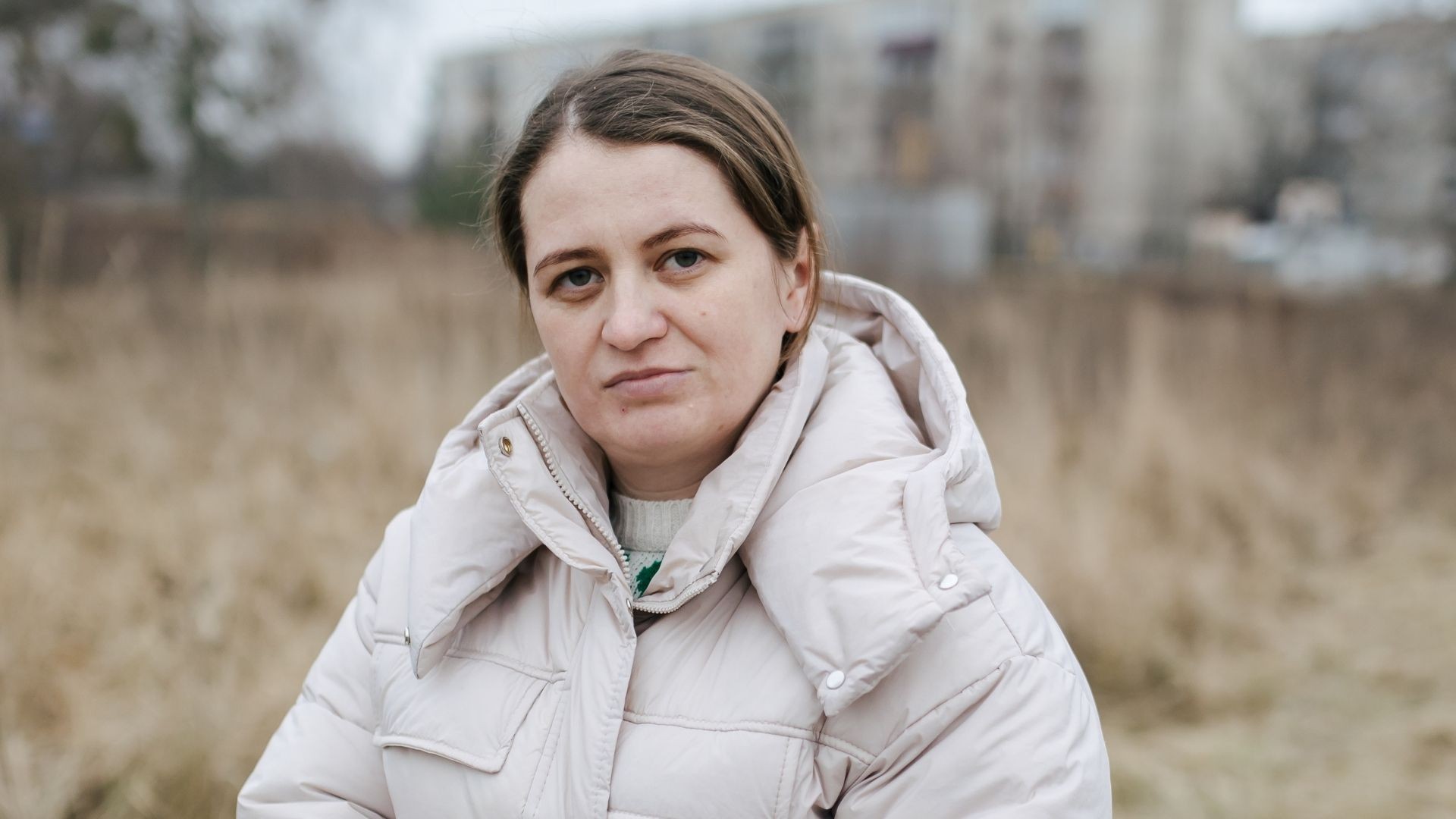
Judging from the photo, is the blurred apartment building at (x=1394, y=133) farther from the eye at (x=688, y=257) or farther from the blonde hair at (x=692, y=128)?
the eye at (x=688, y=257)

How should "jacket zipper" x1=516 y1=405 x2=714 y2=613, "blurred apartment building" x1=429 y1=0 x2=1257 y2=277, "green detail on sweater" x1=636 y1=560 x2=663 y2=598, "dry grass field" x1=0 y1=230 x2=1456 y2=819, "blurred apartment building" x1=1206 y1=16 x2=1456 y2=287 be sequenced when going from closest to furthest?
"jacket zipper" x1=516 y1=405 x2=714 y2=613, "green detail on sweater" x1=636 y1=560 x2=663 y2=598, "dry grass field" x1=0 y1=230 x2=1456 y2=819, "blurred apartment building" x1=1206 y1=16 x2=1456 y2=287, "blurred apartment building" x1=429 y1=0 x2=1257 y2=277

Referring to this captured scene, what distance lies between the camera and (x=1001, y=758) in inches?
41.8

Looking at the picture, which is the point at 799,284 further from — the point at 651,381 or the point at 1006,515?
the point at 1006,515

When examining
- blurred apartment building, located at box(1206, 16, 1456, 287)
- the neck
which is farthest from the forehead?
blurred apartment building, located at box(1206, 16, 1456, 287)

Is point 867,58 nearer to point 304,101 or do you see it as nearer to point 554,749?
point 304,101

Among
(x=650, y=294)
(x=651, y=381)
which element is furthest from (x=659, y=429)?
(x=650, y=294)

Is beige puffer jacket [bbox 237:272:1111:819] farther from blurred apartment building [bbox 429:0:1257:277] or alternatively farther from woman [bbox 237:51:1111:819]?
blurred apartment building [bbox 429:0:1257:277]

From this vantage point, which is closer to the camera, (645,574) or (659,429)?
(659,429)

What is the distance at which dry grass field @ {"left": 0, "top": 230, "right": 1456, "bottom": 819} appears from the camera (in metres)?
2.85

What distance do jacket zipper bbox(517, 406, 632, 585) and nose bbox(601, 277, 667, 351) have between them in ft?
0.59

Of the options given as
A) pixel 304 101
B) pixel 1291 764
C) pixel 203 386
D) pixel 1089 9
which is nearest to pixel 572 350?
pixel 1291 764

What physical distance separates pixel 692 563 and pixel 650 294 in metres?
0.33

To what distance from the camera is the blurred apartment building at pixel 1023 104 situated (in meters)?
25.0

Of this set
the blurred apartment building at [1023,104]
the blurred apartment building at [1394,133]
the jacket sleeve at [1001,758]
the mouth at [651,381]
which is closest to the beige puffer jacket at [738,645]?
the jacket sleeve at [1001,758]
